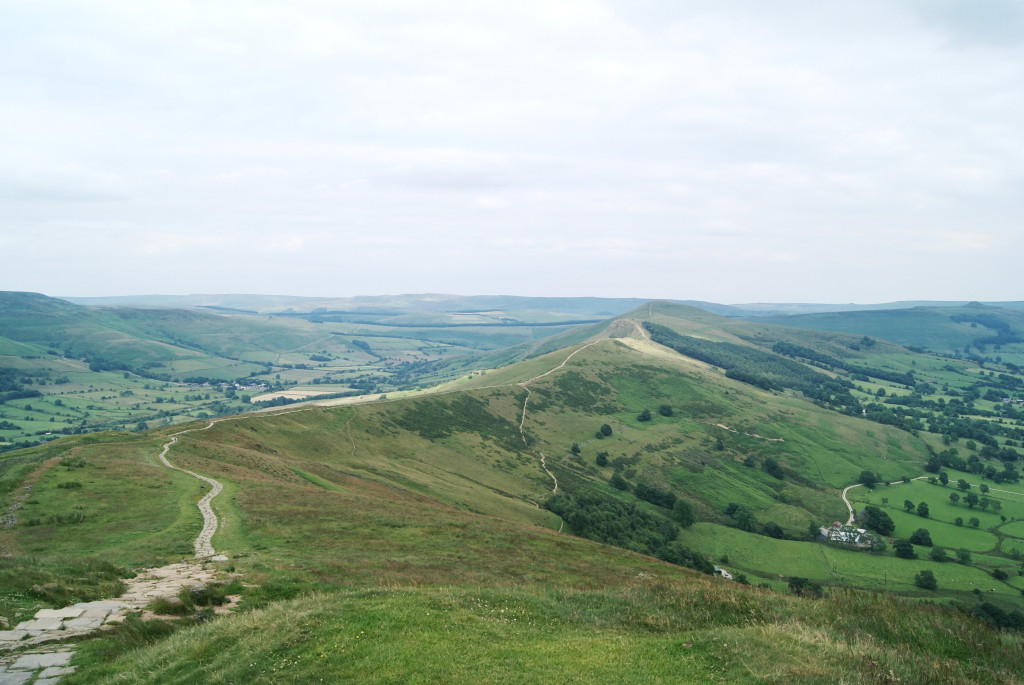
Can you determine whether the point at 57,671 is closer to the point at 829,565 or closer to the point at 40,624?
the point at 40,624

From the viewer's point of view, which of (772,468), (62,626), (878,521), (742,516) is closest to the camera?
(62,626)

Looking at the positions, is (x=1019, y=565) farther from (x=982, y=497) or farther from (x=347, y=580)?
(x=347, y=580)

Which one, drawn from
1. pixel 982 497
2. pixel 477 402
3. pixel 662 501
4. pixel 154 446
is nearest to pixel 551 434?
pixel 477 402

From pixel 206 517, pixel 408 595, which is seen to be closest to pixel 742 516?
pixel 206 517

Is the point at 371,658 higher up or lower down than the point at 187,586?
higher up

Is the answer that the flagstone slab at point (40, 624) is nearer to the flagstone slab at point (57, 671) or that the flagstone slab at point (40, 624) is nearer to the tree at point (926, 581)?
the flagstone slab at point (57, 671)

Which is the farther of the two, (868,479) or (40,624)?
(868,479)

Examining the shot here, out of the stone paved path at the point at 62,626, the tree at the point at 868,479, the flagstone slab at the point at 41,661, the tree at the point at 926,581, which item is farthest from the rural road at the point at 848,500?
the flagstone slab at the point at 41,661
